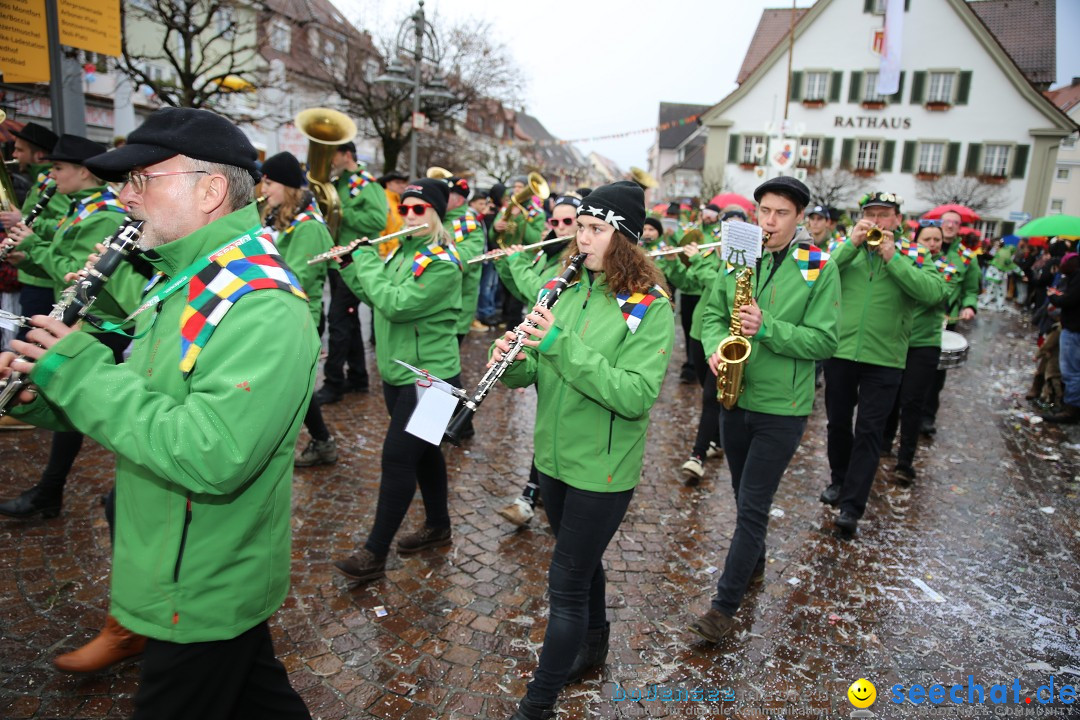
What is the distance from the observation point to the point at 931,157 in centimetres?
3328

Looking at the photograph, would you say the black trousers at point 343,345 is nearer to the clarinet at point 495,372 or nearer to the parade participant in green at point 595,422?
the clarinet at point 495,372

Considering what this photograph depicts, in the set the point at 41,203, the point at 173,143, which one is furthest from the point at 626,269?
the point at 41,203

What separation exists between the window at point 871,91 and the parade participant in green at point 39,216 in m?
36.1

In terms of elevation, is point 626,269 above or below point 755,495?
above

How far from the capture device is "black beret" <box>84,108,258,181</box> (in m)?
1.75

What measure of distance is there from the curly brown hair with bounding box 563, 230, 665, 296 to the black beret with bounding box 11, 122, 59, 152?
5.48 meters

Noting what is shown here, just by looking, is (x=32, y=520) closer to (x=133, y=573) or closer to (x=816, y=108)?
(x=133, y=573)

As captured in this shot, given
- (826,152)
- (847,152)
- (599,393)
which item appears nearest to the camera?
(599,393)

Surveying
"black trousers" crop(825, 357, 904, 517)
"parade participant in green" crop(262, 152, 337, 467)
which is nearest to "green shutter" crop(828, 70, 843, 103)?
"black trousers" crop(825, 357, 904, 517)

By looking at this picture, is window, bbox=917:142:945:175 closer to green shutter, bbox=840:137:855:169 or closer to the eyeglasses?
green shutter, bbox=840:137:855:169

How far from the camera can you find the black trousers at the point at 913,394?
5.96 meters

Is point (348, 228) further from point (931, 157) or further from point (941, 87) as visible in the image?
point (941, 87)

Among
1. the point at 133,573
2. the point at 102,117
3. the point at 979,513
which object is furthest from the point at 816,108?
the point at 133,573

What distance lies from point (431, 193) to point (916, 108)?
36722 millimetres
